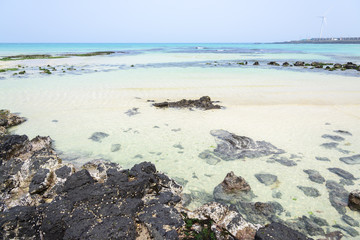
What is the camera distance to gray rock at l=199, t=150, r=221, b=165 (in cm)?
840

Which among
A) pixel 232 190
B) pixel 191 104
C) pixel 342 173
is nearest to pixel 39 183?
pixel 232 190

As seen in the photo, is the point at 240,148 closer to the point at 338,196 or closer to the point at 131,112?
the point at 338,196

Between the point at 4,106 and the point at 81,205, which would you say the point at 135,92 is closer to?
the point at 4,106

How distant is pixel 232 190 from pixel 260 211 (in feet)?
3.35

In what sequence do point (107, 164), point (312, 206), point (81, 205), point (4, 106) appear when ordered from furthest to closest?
point (4, 106)
point (107, 164)
point (312, 206)
point (81, 205)

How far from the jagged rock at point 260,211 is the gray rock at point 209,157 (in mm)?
2304

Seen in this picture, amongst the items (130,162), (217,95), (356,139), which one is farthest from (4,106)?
(356,139)

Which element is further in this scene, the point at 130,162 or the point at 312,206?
the point at 130,162

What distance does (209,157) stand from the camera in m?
8.73

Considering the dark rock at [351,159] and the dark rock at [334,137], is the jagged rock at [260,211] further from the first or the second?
the dark rock at [334,137]

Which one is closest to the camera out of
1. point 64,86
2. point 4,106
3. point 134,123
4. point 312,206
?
point 312,206

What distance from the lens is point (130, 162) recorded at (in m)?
8.50

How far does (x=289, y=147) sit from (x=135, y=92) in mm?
14018

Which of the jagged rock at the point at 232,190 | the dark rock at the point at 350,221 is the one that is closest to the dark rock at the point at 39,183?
the jagged rock at the point at 232,190
